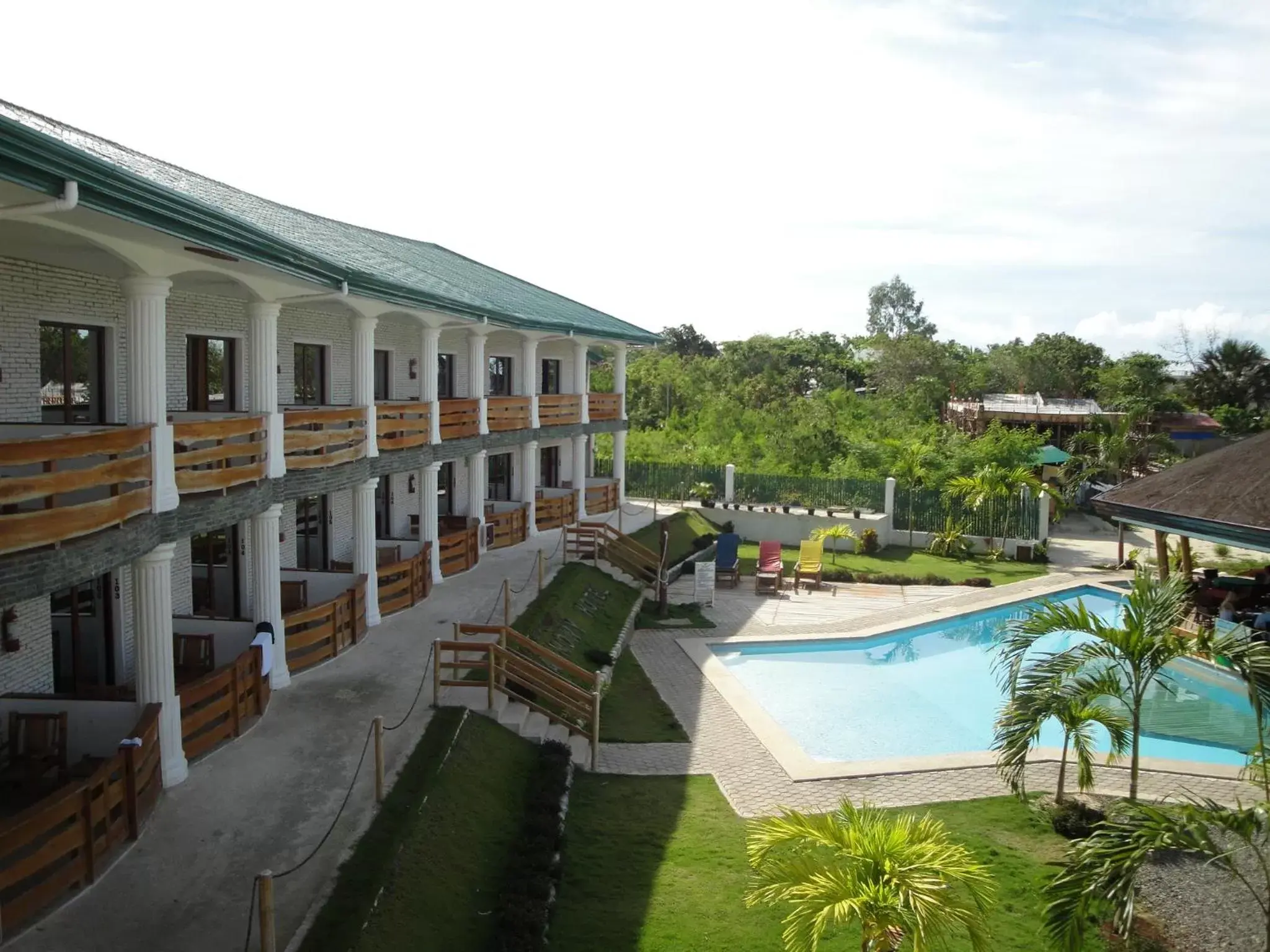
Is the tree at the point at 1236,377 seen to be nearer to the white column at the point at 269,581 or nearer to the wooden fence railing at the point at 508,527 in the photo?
the wooden fence railing at the point at 508,527

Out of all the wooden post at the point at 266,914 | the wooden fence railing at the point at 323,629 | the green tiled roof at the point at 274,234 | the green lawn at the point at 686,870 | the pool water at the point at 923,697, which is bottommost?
the pool water at the point at 923,697

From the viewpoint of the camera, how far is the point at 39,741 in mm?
10531

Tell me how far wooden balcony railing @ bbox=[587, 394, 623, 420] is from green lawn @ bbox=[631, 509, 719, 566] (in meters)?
3.61

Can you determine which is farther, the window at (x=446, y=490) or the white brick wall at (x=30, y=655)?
the window at (x=446, y=490)

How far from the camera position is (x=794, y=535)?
3234 centimetres

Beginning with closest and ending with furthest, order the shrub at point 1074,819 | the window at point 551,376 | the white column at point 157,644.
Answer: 1. the white column at point 157,644
2. the shrub at point 1074,819
3. the window at point 551,376

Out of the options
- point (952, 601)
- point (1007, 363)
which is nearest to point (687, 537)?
point (952, 601)

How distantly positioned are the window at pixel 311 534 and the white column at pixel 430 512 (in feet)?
6.25

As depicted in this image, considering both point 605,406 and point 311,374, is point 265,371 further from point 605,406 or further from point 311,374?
point 605,406

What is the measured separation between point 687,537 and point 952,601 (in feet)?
26.9

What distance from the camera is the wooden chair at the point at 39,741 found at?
10.4 meters

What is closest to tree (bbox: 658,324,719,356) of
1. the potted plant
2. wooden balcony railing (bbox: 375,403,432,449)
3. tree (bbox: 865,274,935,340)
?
tree (bbox: 865,274,935,340)

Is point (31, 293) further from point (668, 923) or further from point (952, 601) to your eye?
point (952, 601)

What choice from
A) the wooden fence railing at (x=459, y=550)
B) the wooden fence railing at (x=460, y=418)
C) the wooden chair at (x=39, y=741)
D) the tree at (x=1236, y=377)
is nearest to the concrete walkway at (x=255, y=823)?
the wooden chair at (x=39, y=741)
